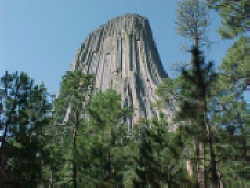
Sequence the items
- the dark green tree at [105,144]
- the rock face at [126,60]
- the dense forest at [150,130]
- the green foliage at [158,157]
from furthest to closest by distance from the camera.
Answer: the rock face at [126,60] < the green foliage at [158,157] < the dark green tree at [105,144] < the dense forest at [150,130]

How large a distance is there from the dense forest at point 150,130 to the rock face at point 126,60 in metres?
54.5

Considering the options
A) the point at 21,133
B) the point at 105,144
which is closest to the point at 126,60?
the point at 105,144

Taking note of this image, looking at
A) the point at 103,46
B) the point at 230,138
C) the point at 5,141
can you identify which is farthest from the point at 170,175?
the point at 103,46

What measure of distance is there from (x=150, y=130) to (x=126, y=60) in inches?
3113

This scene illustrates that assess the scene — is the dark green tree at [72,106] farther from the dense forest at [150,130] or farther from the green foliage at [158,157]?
the green foliage at [158,157]

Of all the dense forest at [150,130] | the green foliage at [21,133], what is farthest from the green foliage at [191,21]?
the green foliage at [21,133]

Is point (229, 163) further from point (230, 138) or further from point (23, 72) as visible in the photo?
point (23, 72)

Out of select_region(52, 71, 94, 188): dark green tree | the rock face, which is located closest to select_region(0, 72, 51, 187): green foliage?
select_region(52, 71, 94, 188): dark green tree

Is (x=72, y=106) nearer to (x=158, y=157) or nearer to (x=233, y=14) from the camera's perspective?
(x=158, y=157)

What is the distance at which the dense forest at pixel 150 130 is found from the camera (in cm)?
1298

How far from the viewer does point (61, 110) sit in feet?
68.7

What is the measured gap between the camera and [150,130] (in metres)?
22.8

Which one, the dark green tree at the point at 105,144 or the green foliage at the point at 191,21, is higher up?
the green foliage at the point at 191,21

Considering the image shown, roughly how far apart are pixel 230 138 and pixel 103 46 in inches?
3841
